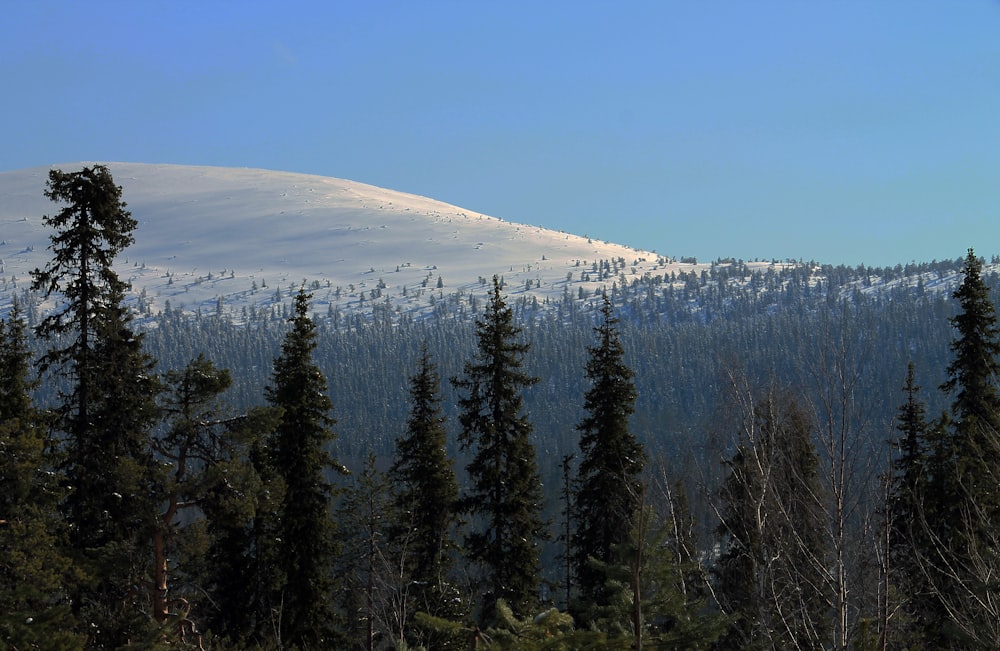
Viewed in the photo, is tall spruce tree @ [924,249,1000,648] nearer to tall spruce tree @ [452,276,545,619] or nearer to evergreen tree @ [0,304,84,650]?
tall spruce tree @ [452,276,545,619]

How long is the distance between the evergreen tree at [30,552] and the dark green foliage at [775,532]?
10094 mm

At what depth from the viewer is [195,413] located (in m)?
19.6

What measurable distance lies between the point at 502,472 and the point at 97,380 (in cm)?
1045

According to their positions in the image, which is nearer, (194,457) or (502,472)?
(194,457)

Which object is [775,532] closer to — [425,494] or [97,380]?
[97,380]

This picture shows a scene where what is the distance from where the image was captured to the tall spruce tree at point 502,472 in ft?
86.9

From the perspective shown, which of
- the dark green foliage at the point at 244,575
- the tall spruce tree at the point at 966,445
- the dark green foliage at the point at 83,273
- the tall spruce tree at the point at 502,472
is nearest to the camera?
the dark green foliage at the point at 83,273

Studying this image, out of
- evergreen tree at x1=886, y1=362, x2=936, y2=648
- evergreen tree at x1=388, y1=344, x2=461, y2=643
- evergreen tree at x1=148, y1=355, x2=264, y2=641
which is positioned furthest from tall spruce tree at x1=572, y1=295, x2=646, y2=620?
evergreen tree at x1=148, y1=355, x2=264, y2=641

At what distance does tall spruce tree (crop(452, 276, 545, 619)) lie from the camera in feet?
86.9

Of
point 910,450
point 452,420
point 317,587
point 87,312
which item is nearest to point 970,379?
point 910,450

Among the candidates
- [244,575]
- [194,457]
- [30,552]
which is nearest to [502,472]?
[244,575]

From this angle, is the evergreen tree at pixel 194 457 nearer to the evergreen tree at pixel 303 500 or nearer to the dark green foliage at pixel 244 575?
the dark green foliage at pixel 244 575

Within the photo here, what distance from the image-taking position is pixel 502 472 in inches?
1048

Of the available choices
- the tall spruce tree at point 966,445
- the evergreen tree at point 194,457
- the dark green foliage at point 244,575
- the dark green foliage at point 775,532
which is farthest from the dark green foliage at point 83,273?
the tall spruce tree at point 966,445
